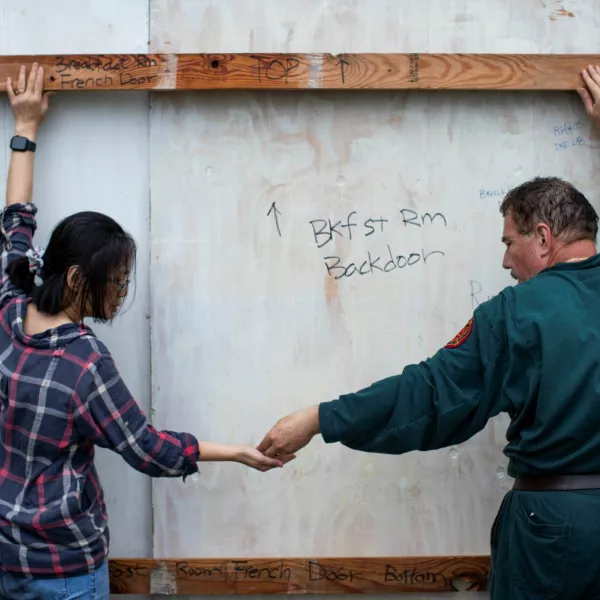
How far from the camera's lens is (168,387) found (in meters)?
2.58

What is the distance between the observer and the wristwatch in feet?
8.00

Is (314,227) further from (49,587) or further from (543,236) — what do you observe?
(49,587)

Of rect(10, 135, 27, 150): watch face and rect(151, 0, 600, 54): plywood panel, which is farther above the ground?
rect(151, 0, 600, 54): plywood panel

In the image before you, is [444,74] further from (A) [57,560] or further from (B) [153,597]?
(B) [153,597]

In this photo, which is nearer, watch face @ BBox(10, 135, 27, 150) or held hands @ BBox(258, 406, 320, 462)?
held hands @ BBox(258, 406, 320, 462)

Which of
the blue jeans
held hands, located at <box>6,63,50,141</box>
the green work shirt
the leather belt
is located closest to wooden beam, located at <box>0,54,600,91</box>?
held hands, located at <box>6,63,50,141</box>

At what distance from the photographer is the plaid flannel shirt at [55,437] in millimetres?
1910

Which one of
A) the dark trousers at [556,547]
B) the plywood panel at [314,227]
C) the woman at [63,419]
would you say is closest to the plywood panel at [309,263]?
the plywood panel at [314,227]

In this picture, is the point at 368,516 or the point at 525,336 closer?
the point at 525,336

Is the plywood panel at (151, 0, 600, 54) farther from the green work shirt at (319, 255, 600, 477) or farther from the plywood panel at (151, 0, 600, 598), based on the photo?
the green work shirt at (319, 255, 600, 477)

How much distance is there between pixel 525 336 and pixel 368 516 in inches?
40.2

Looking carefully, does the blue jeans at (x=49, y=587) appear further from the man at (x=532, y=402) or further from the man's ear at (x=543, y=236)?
the man's ear at (x=543, y=236)

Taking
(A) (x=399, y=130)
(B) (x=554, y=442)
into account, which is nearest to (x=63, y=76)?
(A) (x=399, y=130)

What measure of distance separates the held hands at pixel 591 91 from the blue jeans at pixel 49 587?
2.10 metres
